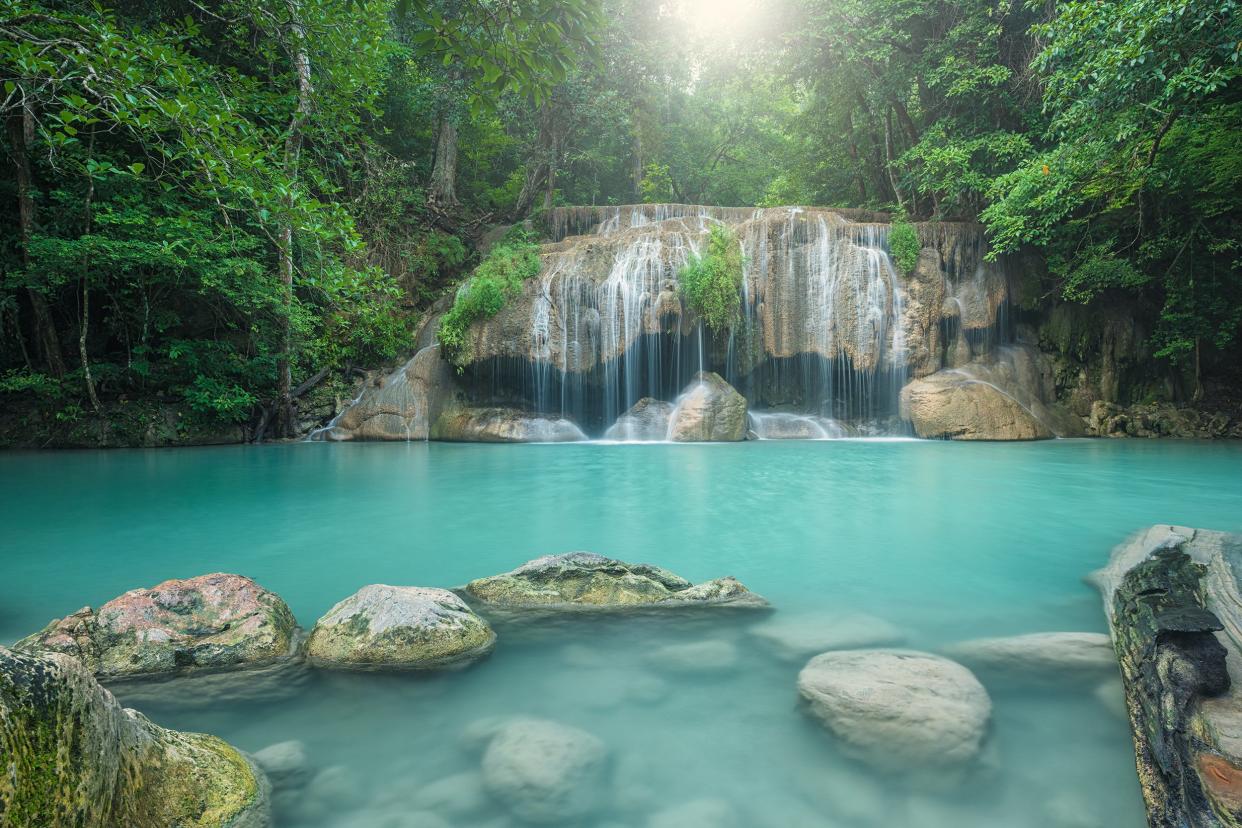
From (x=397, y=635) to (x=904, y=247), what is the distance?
48.4 feet

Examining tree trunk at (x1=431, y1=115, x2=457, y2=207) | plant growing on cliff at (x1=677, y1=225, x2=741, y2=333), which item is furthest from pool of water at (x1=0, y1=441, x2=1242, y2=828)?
tree trunk at (x1=431, y1=115, x2=457, y2=207)

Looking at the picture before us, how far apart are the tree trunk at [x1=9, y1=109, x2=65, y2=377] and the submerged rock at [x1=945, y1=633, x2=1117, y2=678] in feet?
42.8

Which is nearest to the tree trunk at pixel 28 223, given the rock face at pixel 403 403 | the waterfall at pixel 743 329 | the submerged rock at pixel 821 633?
the rock face at pixel 403 403

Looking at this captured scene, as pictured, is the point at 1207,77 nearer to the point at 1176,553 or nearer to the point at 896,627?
the point at 1176,553

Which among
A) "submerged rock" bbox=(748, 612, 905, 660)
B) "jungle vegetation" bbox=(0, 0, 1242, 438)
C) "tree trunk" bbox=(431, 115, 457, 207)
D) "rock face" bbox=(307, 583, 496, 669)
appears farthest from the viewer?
"tree trunk" bbox=(431, 115, 457, 207)

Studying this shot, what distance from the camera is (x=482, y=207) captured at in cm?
2088

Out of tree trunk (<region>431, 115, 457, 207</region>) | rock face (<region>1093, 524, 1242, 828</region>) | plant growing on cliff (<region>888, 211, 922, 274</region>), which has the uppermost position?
tree trunk (<region>431, 115, 457, 207</region>)

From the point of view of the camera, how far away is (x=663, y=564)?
161 inches

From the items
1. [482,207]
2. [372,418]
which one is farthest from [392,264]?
[482,207]

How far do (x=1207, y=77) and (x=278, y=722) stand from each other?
11.8 metres

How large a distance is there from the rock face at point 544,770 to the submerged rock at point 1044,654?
5.15 ft

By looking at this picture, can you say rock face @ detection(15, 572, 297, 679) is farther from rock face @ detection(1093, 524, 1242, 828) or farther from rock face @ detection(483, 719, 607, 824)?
rock face @ detection(1093, 524, 1242, 828)

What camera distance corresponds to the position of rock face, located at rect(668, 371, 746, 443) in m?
12.7

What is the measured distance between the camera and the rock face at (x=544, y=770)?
159cm
